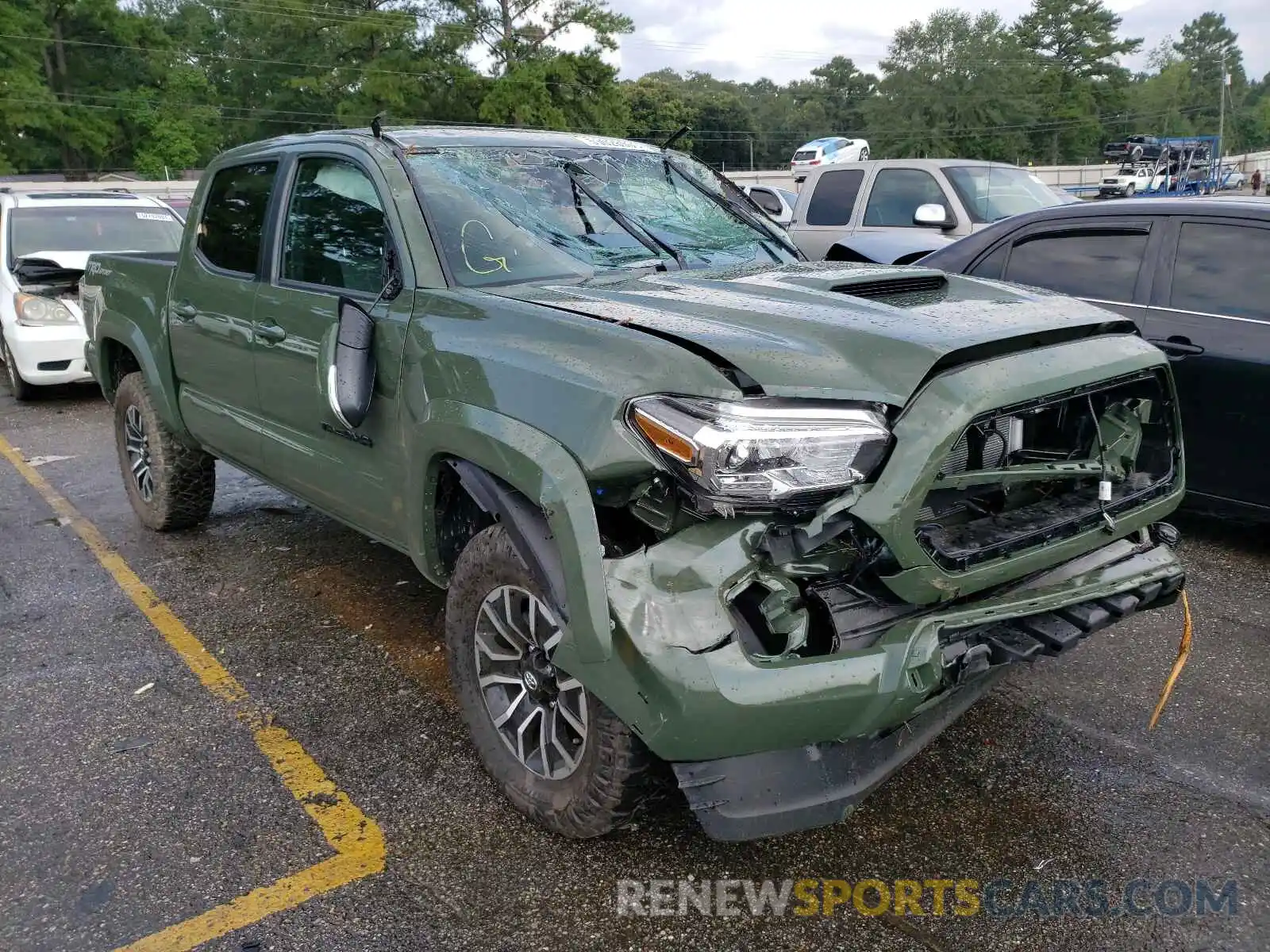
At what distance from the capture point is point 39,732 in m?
3.44

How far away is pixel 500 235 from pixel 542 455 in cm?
118

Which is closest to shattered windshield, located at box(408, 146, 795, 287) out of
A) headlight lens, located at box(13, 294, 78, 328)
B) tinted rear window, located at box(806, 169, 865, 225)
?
tinted rear window, located at box(806, 169, 865, 225)

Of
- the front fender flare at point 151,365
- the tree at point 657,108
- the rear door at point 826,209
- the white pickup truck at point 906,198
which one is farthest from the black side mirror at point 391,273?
the tree at point 657,108

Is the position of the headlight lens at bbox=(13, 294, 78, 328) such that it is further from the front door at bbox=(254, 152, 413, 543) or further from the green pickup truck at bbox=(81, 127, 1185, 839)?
the green pickup truck at bbox=(81, 127, 1185, 839)

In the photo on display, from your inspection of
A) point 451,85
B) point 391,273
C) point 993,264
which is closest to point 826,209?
point 993,264

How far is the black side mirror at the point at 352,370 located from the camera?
3.13 meters

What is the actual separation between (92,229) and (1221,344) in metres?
9.80

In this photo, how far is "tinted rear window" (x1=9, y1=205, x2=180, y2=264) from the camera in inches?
374

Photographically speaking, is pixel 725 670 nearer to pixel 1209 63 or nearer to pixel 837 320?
pixel 837 320

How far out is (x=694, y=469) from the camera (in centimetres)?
224

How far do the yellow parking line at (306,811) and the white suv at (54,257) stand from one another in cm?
560

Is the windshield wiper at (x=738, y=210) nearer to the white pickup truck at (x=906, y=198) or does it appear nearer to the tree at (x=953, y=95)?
the white pickup truck at (x=906, y=198)

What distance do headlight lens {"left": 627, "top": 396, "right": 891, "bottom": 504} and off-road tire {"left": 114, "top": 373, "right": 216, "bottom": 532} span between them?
11.7 ft

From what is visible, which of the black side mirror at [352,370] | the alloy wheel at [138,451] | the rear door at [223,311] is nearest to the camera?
the black side mirror at [352,370]
